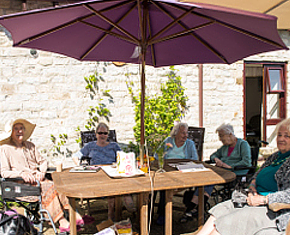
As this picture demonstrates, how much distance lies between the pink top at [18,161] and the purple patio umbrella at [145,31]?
113cm

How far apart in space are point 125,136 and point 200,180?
286 centimetres

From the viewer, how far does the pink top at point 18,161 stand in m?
3.18

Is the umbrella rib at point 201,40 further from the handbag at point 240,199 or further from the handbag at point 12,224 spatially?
the handbag at point 12,224

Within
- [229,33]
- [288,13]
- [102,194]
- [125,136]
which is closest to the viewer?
[102,194]

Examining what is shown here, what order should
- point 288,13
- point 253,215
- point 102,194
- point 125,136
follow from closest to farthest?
1. point 102,194
2. point 253,215
3. point 288,13
4. point 125,136

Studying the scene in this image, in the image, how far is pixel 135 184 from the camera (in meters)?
2.37

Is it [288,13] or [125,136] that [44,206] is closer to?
[125,136]

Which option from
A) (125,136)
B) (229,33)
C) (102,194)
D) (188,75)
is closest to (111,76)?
(125,136)

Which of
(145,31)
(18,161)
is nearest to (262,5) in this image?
(145,31)

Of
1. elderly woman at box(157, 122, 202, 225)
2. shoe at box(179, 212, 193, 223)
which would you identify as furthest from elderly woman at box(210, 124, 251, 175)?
shoe at box(179, 212, 193, 223)

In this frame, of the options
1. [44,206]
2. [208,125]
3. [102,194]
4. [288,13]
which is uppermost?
[288,13]

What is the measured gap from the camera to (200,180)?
2.51 meters

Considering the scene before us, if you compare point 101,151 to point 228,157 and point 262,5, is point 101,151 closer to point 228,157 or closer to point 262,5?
point 228,157

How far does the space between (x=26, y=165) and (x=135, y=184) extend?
158 centimetres
